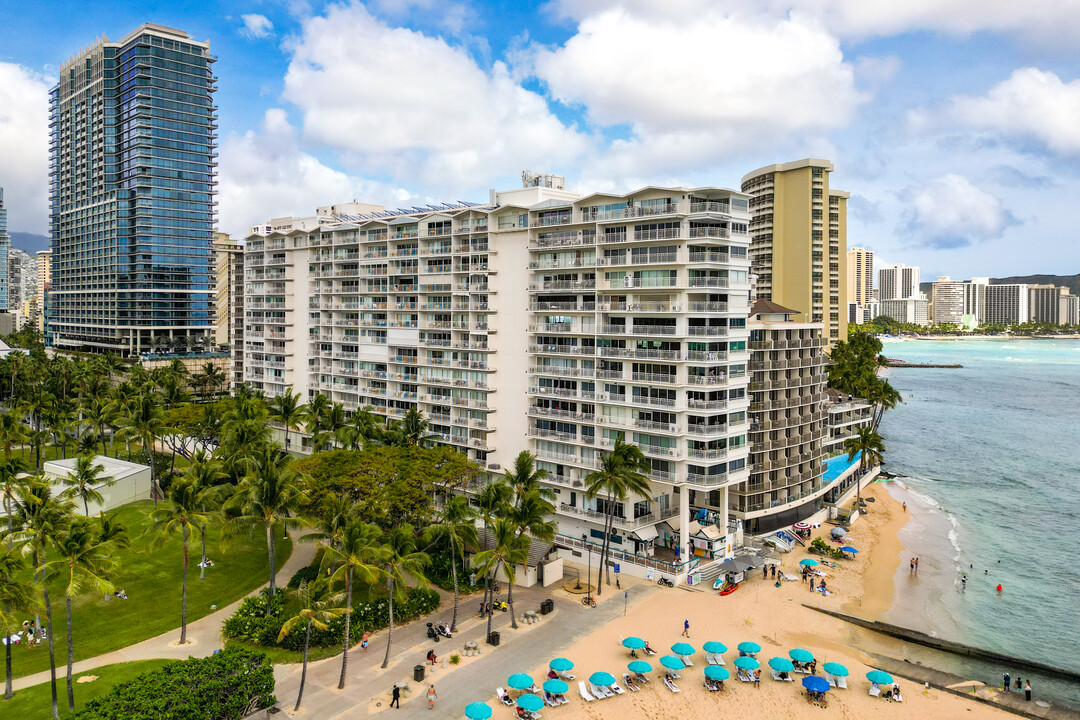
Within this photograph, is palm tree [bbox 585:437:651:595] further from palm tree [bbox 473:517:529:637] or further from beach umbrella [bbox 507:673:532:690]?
beach umbrella [bbox 507:673:532:690]

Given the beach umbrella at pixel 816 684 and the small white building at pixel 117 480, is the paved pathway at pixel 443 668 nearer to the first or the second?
the beach umbrella at pixel 816 684

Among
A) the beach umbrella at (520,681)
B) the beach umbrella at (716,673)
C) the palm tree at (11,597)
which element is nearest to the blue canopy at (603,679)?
the beach umbrella at (520,681)

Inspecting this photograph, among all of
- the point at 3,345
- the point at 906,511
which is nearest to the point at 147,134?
the point at 3,345

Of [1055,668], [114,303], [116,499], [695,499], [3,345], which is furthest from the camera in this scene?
[114,303]

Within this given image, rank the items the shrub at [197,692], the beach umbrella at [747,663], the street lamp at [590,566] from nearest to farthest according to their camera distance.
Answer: the shrub at [197,692], the beach umbrella at [747,663], the street lamp at [590,566]

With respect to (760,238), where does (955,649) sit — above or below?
below

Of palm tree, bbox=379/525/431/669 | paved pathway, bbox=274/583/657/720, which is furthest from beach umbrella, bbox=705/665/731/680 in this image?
palm tree, bbox=379/525/431/669

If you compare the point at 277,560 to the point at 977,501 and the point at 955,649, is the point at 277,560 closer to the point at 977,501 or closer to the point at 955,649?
the point at 955,649
